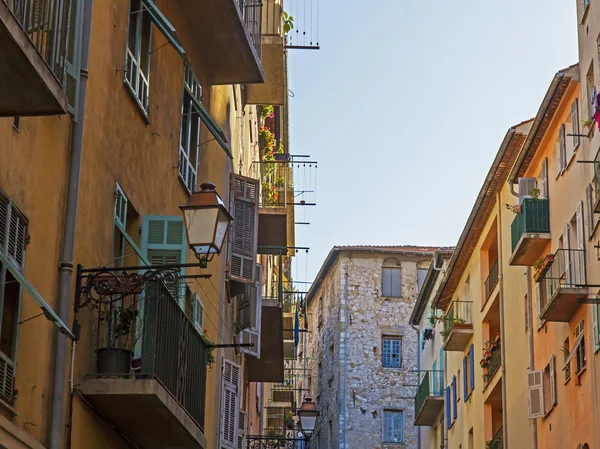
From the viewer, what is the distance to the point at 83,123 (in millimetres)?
11516

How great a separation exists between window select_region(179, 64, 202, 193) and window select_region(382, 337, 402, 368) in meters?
40.0

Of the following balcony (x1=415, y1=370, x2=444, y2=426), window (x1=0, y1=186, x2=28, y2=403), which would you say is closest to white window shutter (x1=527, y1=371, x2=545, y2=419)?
balcony (x1=415, y1=370, x2=444, y2=426)

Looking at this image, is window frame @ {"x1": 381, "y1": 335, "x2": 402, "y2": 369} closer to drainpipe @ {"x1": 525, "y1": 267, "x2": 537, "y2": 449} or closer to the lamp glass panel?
drainpipe @ {"x1": 525, "y1": 267, "x2": 537, "y2": 449}

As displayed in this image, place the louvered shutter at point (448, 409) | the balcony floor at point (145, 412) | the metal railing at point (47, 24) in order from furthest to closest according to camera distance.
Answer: the louvered shutter at point (448, 409) < the balcony floor at point (145, 412) < the metal railing at point (47, 24)

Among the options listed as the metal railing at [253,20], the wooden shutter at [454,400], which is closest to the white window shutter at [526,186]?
the metal railing at [253,20]

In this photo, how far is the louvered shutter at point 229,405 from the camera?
21266 mm

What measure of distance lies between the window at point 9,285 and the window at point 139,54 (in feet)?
12.6

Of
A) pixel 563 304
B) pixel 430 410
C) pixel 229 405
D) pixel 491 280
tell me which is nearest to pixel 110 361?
pixel 229 405

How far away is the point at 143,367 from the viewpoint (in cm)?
1177

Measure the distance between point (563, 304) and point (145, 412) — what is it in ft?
43.8

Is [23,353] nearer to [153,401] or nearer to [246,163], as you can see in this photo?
[153,401]

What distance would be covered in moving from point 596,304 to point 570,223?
331 centimetres

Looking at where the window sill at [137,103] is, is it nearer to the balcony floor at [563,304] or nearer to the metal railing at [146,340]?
the metal railing at [146,340]

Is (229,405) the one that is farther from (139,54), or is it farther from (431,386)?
(431,386)
